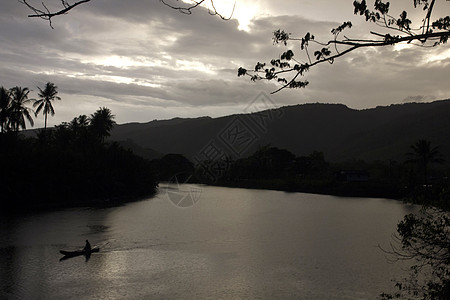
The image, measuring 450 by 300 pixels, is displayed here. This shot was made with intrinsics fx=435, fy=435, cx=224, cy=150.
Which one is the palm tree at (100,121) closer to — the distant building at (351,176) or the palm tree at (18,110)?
the palm tree at (18,110)

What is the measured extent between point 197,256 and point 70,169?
3139cm

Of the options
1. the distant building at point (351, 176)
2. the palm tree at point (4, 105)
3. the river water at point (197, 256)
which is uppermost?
the palm tree at point (4, 105)

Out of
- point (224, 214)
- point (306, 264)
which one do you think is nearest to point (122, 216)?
point (224, 214)

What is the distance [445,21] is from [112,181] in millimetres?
59042

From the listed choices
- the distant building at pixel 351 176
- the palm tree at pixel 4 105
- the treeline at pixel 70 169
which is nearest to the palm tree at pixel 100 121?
the treeline at pixel 70 169

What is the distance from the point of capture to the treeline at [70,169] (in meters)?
44.9

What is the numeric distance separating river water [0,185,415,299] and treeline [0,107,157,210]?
16.3 feet

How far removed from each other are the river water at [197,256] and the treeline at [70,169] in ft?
16.3

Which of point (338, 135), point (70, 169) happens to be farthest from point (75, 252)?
point (338, 135)

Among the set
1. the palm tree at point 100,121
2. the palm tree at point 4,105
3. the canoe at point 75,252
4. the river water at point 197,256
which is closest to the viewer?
the river water at point 197,256

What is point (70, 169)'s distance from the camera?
52312 millimetres

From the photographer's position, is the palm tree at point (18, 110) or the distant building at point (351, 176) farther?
the distant building at point (351, 176)

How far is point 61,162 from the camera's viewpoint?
167ft

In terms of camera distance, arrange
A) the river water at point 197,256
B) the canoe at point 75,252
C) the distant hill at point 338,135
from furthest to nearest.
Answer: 1. the distant hill at point 338,135
2. the canoe at point 75,252
3. the river water at point 197,256
